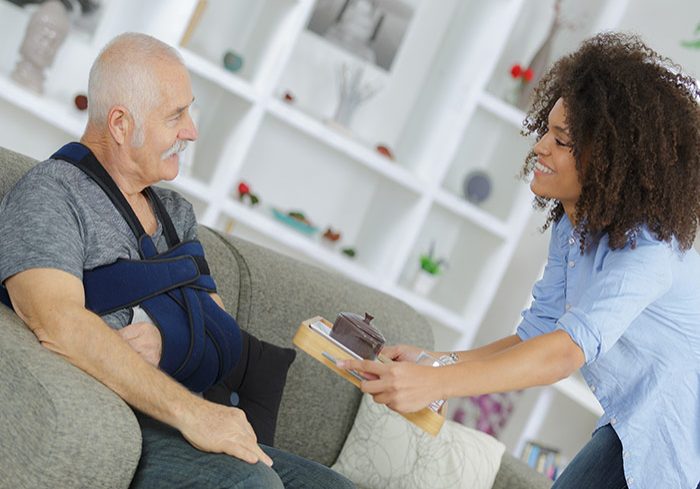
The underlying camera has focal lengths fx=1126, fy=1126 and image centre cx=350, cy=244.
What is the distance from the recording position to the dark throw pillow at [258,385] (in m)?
2.56

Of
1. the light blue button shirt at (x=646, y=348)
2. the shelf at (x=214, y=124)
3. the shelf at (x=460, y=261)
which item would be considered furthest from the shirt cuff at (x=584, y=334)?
the shelf at (x=460, y=261)

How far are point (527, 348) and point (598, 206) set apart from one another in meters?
0.29

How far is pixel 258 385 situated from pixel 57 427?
923 millimetres

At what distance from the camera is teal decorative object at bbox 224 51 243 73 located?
14.0 feet

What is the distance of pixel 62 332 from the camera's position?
1988 millimetres

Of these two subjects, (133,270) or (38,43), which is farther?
(38,43)

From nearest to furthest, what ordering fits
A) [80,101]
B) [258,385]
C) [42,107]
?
[258,385] → [42,107] → [80,101]

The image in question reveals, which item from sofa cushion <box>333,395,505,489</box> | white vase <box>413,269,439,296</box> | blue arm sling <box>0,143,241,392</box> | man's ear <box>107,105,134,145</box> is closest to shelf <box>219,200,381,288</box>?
white vase <box>413,269,439,296</box>

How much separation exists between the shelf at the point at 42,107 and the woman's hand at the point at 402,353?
1.88m

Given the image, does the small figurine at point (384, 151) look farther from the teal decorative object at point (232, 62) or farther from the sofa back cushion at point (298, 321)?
the sofa back cushion at point (298, 321)

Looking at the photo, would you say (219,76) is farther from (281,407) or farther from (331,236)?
(281,407)

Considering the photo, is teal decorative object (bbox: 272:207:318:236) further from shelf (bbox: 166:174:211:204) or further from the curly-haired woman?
the curly-haired woman

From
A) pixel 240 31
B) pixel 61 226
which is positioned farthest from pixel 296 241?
pixel 61 226

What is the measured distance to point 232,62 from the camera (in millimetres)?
4289
